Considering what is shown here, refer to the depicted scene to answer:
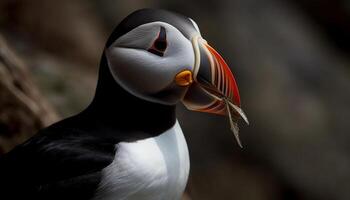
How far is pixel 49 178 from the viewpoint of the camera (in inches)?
81.0

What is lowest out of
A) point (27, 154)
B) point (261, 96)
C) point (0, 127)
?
point (261, 96)

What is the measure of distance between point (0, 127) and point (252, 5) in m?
4.10

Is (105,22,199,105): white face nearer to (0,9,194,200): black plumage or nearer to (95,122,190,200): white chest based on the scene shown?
(0,9,194,200): black plumage

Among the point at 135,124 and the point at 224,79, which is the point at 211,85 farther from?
the point at 135,124

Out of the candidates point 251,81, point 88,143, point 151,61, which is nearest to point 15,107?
point 88,143

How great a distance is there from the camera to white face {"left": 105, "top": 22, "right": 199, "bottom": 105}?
2035mm

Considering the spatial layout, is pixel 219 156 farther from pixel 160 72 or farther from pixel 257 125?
pixel 160 72

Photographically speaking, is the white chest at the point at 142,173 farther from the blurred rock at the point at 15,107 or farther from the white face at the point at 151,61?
the blurred rock at the point at 15,107

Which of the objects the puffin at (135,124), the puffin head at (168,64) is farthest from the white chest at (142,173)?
the puffin head at (168,64)

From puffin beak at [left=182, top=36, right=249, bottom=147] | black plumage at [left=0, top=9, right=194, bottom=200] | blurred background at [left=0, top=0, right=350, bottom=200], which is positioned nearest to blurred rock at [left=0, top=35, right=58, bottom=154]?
black plumage at [left=0, top=9, right=194, bottom=200]

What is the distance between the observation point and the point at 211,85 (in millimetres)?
2066

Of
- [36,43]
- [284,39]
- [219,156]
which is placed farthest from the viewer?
[284,39]

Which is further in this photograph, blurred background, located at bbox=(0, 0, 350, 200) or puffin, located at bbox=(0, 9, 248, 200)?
blurred background, located at bbox=(0, 0, 350, 200)

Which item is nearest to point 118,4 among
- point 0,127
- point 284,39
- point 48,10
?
point 48,10
